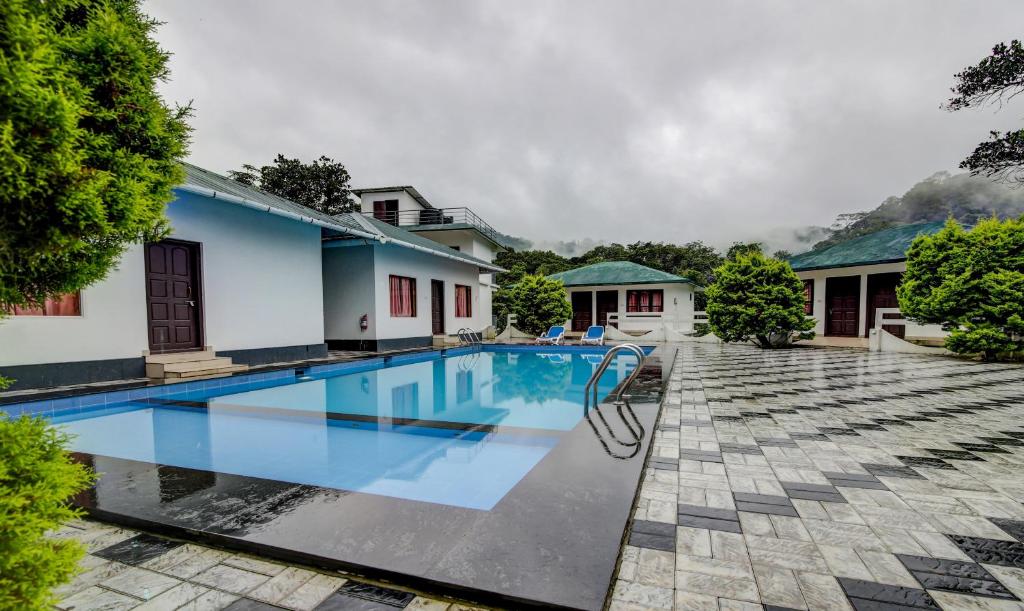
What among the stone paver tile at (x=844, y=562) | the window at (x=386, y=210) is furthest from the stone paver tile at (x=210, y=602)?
the window at (x=386, y=210)

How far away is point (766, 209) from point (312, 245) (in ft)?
333

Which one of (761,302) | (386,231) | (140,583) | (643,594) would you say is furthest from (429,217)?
(643,594)

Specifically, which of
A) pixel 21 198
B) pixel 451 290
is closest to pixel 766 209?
pixel 451 290

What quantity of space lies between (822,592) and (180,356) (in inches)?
336

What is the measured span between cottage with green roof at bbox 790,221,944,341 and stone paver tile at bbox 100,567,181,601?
1663 cm

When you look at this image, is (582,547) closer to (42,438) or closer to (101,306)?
(42,438)

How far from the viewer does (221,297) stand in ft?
25.9

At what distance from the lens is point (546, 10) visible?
13445mm

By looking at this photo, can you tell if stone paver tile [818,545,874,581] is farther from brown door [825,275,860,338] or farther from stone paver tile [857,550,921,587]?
brown door [825,275,860,338]

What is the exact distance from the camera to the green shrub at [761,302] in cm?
1205

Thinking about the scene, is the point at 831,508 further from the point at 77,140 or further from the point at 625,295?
the point at 625,295

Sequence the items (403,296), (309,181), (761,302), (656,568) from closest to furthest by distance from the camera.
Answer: (656,568), (761,302), (403,296), (309,181)

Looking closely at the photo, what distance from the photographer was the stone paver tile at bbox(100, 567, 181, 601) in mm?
1507

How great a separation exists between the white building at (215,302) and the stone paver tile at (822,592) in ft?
23.0
